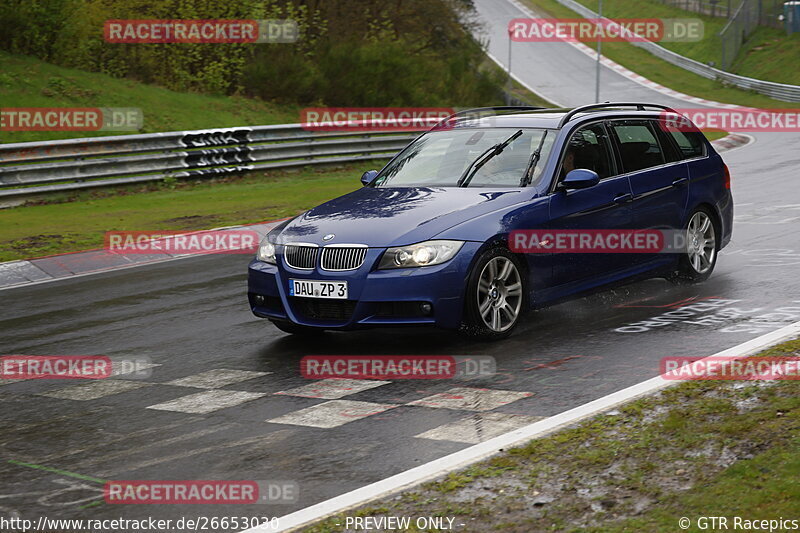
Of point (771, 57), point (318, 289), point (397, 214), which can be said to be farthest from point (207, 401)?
point (771, 57)

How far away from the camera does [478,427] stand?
6.27m

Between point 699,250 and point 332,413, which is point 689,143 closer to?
point 699,250

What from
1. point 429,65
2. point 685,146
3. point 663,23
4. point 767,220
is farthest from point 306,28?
point 663,23

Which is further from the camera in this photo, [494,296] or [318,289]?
[494,296]

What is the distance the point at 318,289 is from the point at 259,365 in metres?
0.72

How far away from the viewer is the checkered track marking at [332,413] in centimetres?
658

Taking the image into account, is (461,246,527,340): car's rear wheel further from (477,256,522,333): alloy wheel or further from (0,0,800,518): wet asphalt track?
(0,0,800,518): wet asphalt track

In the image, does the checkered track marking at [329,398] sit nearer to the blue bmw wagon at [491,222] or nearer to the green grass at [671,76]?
the blue bmw wagon at [491,222]

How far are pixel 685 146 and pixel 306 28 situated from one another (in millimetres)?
26556

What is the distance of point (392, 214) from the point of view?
28.1 ft

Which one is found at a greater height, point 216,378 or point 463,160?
point 463,160

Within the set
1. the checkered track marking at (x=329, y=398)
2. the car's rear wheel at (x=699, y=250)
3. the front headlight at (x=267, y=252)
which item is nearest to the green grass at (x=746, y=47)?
the car's rear wheel at (x=699, y=250)

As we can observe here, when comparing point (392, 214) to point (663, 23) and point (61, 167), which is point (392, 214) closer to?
point (61, 167)

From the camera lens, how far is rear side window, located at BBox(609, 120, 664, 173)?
10.1 m
